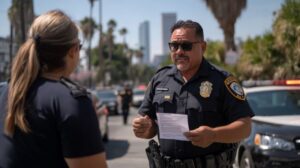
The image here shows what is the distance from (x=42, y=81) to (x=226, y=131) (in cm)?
142

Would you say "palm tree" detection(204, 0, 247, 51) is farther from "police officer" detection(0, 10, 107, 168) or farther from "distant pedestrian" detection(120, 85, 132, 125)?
"police officer" detection(0, 10, 107, 168)

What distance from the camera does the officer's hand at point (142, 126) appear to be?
3.62 meters

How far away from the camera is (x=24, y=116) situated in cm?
218

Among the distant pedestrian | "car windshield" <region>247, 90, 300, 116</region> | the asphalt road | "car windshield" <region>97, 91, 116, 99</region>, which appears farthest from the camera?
"car windshield" <region>97, 91, 116, 99</region>

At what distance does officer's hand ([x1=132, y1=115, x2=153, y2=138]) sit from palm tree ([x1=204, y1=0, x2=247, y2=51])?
21.3m

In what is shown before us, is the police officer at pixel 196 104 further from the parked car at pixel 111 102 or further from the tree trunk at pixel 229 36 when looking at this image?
the parked car at pixel 111 102

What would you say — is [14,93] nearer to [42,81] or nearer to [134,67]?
[42,81]

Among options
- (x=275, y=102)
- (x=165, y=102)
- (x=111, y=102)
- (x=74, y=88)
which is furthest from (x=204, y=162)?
(x=111, y=102)

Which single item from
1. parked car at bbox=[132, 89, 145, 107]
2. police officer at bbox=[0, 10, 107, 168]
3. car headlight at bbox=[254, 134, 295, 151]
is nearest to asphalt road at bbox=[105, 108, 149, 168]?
car headlight at bbox=[254, 134, 295, 151]

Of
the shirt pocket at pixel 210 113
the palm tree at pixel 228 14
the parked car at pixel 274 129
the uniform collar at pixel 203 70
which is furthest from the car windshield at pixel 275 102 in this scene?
the palm tree at pixel 228 14

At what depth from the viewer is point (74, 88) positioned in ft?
7.12

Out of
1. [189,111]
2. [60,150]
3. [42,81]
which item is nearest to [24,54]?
[42,81]

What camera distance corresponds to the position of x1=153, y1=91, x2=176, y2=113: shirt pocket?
140 inches

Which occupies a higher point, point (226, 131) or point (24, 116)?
point (24, 116)
